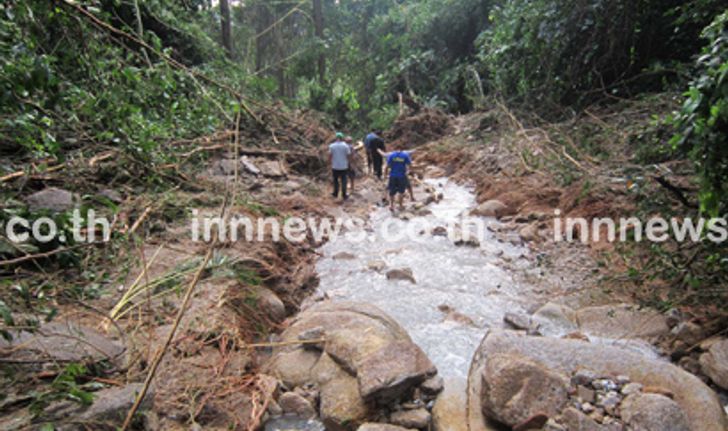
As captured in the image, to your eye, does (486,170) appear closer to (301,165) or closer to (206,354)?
(301,165)

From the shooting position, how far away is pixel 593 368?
285cm

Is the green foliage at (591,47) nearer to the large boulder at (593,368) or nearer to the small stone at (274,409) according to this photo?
the large boulder at (593,368)

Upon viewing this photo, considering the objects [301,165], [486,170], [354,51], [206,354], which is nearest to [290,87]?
[354,51]

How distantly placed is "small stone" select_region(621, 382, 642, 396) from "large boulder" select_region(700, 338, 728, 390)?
0.65 m

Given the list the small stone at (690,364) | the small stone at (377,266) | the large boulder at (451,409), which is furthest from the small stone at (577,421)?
the small stone at (377,266)

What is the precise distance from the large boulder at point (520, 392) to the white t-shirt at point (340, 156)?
19.2ft

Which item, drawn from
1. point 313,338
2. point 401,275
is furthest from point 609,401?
point 401,275

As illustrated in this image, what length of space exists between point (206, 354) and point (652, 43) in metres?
8.82

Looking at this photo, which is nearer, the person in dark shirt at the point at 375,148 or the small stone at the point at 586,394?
the small stone at the point at 586,394

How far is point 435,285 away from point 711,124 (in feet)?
10.8

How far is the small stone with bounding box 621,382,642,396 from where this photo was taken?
256cm

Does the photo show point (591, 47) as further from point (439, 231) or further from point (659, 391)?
point (659, 391)

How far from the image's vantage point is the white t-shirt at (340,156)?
8055 millimetres

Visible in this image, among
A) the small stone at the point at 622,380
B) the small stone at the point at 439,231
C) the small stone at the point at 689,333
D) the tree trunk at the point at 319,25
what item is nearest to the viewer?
the small stone at the point at 622,380
